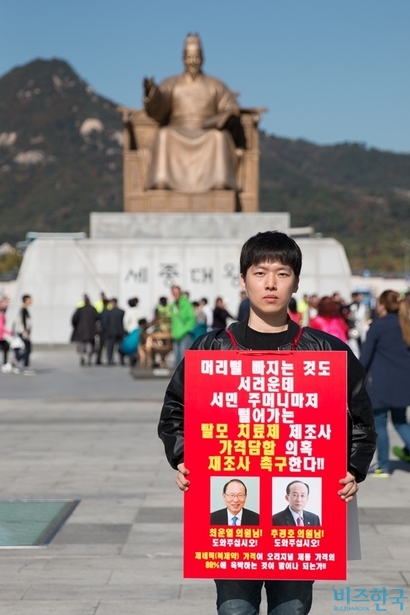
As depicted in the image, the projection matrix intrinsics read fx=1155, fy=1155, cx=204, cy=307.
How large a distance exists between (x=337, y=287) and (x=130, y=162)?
14.3ft

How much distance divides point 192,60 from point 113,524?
1543 cm

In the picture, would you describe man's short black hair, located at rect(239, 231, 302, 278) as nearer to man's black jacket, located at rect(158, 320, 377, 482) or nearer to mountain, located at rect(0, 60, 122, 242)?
man's black jacket, located at rect(158, 320, 377, 482)

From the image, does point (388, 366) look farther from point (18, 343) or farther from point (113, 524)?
point (18, 343)

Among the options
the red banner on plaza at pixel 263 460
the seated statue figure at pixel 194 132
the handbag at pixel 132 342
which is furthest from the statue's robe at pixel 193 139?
the red banner on plaza at pixel 263 460

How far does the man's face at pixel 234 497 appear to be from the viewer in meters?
3.08

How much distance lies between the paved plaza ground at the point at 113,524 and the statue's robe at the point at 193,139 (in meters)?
9.13

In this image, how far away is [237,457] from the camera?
3098 mm

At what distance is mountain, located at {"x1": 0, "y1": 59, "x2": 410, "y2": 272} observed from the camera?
3814 inches

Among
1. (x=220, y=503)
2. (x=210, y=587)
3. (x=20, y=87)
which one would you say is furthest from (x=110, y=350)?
(x=20, y=87)

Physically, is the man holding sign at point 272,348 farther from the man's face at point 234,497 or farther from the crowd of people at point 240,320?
the crowd of people at point 240,320

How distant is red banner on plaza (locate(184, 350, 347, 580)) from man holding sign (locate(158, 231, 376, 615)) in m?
0.10

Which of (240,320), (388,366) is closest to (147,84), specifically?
(240,320)

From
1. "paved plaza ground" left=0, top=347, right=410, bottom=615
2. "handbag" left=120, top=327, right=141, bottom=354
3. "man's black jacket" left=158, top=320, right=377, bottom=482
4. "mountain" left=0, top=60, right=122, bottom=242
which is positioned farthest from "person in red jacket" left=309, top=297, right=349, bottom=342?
"mountain" left=0, top=60, right=122, bottom=242

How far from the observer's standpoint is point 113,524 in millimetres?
6176
